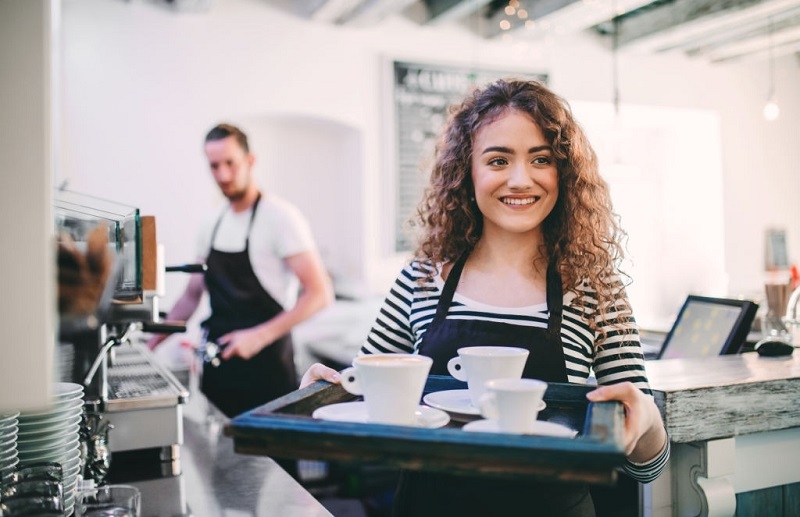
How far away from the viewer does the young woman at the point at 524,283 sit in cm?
129

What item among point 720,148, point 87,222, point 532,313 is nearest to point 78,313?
point 87,222

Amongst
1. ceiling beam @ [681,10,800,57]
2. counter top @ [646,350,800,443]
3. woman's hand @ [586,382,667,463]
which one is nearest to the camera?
woman's hand @ [586,382,667,463]

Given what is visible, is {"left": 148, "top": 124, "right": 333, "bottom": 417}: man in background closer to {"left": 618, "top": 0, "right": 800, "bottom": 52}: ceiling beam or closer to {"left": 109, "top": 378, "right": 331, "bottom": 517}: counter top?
{"left": 109, "top": 378, "right": 331, "bottom": 517}: counter top

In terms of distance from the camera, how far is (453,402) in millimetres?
1106

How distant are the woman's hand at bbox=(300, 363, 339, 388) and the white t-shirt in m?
1.93

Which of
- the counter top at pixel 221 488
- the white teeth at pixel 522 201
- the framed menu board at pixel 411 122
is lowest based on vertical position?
the counter top at pixel 221 488

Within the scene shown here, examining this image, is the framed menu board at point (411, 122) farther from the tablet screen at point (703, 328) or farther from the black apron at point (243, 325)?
the tablet screen at point (703, 328)

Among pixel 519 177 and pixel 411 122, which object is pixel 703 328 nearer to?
pixel 519 177

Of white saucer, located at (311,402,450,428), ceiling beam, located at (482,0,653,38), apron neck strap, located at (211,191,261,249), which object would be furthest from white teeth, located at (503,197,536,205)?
ceiling beam, located at (482,0,653,38)

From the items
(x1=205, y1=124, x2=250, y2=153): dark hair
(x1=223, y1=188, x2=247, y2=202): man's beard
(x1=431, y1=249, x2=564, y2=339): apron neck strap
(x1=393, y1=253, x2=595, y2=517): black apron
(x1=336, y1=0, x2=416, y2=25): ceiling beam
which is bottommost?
(x1=393, y1=253, x2=595, y2=517): black apron

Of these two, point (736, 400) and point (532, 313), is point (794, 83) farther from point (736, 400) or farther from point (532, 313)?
point (532, 313)

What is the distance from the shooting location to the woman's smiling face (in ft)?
4.44

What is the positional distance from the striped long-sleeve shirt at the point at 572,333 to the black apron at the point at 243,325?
1.68 metres

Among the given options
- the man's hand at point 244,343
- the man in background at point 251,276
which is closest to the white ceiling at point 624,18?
the man in background at point 251,276
